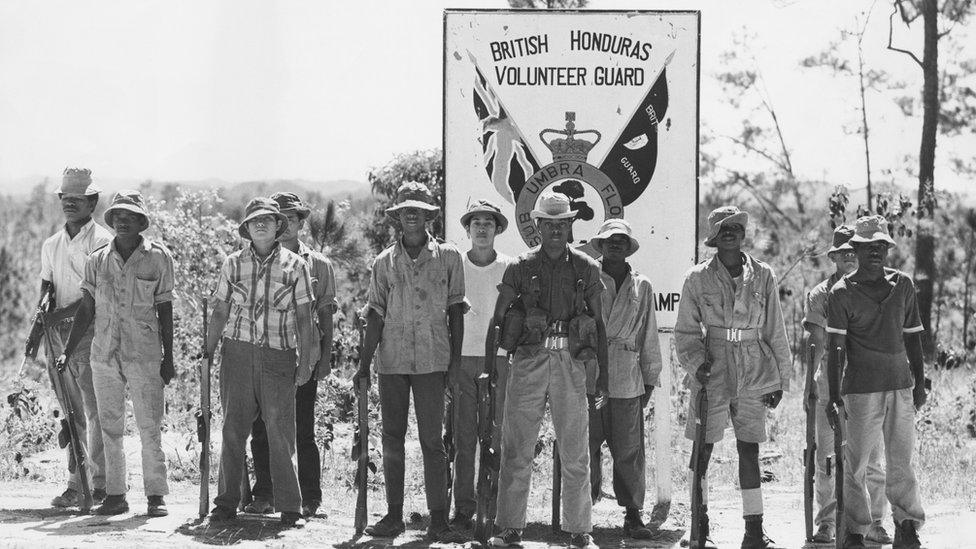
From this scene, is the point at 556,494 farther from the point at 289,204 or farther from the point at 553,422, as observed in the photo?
the point at 289,204

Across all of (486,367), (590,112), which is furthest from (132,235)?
(590,112)

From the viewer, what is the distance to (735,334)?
311 inches

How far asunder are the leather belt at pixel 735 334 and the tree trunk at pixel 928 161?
40.7 feet

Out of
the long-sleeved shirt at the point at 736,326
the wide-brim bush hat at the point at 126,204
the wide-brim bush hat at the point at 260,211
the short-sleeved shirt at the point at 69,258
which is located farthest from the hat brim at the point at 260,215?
the long-sleeved shirt at the point at 736,326

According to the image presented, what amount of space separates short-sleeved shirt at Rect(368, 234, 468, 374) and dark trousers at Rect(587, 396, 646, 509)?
45.3 inches

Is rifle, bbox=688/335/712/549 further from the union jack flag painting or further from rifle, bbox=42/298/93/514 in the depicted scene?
rifle, bbox=42/298/93/514

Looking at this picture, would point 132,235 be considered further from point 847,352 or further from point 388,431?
point 847,352

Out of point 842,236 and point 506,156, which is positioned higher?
point 506,156

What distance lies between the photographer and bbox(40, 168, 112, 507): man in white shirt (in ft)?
29.4

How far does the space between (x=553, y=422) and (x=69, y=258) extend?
3.61 meters

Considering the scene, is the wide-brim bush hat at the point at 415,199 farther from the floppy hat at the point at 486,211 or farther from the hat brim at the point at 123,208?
the hat brim at the point at 123,208

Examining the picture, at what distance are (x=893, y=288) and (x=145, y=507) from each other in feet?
16.5

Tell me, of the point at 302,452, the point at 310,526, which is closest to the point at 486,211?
the point at 302,452

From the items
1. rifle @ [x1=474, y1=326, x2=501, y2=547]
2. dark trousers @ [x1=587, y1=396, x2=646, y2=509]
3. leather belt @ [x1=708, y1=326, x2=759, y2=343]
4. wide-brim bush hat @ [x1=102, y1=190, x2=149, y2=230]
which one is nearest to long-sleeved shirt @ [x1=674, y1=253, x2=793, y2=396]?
leather belt @ [x1=708, y1=326, x2=759, y2=343]
